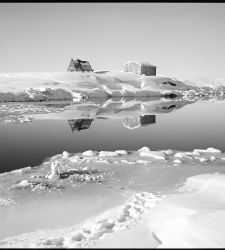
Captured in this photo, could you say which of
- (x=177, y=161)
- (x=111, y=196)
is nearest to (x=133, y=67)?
(x=177, y=161)

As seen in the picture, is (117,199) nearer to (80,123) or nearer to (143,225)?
(143,225)

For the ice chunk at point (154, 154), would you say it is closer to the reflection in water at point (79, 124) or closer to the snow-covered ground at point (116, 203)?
the snow-covered ground at point (116, 203)

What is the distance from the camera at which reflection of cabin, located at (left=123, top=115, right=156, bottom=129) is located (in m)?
25.0

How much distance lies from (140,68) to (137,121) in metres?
53.9

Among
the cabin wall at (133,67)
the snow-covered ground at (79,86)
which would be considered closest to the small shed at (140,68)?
the cabin wall at (133,67)

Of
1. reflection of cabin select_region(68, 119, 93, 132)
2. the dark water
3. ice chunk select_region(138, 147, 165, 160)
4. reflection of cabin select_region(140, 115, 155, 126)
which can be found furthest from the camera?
reflection of cabin select_region(140, 115, 155, 126)

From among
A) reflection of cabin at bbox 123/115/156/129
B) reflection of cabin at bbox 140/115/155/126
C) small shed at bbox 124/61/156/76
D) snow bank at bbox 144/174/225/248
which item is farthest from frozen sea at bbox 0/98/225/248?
small shed at bbox 124/61/156/76

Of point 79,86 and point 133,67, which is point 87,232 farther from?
point 133,67

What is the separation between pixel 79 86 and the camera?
58906 mm

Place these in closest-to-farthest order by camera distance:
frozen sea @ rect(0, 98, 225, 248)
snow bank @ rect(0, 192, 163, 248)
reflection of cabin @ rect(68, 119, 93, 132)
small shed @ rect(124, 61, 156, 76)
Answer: snow bank @ rect(0, 192, 163, 248), frozen sea @ rect(0, 98, 225, 248), reflection of cabin @ rect(68, 119, 93, 132), small shed @ rect(124, 61, 156, 76)

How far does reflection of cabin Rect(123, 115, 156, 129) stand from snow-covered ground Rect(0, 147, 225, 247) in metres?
11.8

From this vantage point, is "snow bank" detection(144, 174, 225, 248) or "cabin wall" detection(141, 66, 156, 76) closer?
"snow bank" detection(144, 174, 225, 248)

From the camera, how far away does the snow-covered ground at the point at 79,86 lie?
4937 centimetres

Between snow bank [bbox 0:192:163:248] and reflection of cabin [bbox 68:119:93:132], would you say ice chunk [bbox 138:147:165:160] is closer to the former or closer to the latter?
snow bank [bbox 0:192:163:248]
